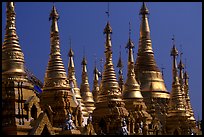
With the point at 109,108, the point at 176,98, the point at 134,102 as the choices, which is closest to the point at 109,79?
the point at 109,108

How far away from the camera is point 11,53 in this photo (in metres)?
27.4

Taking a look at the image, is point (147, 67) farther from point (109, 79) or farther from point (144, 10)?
point (109, 79)

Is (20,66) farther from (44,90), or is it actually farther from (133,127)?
(133,127)

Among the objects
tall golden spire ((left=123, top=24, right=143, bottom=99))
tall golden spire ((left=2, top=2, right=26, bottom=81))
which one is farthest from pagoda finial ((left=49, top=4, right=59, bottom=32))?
tall golden spire ((left=123, top=24, right=143, bottom=99))

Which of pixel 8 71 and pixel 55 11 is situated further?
pixel 55 11

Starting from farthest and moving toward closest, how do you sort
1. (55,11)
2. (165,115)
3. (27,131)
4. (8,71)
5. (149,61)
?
(149,61) < (165,115) < (55,11) < (8,71) < (27,131)

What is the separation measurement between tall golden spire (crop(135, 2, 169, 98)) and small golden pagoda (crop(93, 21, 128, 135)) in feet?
29.8

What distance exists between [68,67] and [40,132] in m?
17.8

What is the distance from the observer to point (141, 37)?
43500 mm

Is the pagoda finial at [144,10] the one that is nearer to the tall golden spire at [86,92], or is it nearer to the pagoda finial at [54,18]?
the tall golden spire at [86,92]

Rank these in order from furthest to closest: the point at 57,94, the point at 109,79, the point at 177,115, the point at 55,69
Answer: the point at 177,115, the point at 109,79, the point at 55,69, the point at 57,94

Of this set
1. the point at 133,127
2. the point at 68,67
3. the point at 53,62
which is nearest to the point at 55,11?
the point at 53,62

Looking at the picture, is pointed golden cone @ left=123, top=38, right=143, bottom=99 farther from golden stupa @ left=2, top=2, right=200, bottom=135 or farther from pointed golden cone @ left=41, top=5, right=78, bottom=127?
pointed golden cone @ left=41, top=5, right=78, bottom=127

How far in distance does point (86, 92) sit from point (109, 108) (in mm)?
9943
